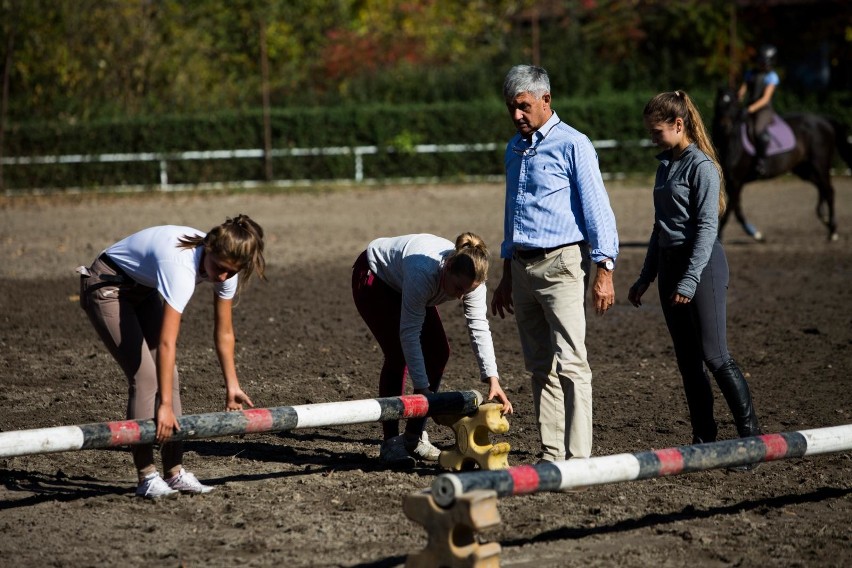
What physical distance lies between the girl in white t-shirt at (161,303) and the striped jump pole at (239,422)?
0.11 m

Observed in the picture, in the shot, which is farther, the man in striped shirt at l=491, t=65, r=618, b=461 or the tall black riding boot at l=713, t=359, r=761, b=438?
the tall black riding boot at l=713, t=359, r=761, b=438

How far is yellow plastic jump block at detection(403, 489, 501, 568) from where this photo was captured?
4.00 meters

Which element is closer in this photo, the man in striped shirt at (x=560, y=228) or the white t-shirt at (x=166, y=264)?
the white t-shirt at (x=166, y=264)

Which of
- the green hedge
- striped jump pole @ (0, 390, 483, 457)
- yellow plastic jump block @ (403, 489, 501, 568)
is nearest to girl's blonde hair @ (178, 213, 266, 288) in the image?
striped jump pole @ (0, 390, 483, 457)

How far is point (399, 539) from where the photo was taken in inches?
186

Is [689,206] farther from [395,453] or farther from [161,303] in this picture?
[161,303]

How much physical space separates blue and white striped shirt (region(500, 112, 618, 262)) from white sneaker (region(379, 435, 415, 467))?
52.1 inches

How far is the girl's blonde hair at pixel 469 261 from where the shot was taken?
4992 mm

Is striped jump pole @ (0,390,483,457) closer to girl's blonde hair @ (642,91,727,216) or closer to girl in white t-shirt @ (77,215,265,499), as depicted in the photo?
girl in white t-shirt @ (77,215,265,499)

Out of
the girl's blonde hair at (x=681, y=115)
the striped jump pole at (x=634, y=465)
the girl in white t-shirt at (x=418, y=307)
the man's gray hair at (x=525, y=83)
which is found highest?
the man's gray hair at (x=525, y=83)

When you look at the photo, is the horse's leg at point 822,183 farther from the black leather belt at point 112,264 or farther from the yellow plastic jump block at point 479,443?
the black leather belt at point 112,264

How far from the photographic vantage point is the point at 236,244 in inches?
185

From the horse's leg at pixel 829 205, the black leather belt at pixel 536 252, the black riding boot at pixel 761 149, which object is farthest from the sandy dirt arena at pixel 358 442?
the black riding boot at pixel 761 149

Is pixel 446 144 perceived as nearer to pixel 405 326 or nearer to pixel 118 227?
pixel 118 227
